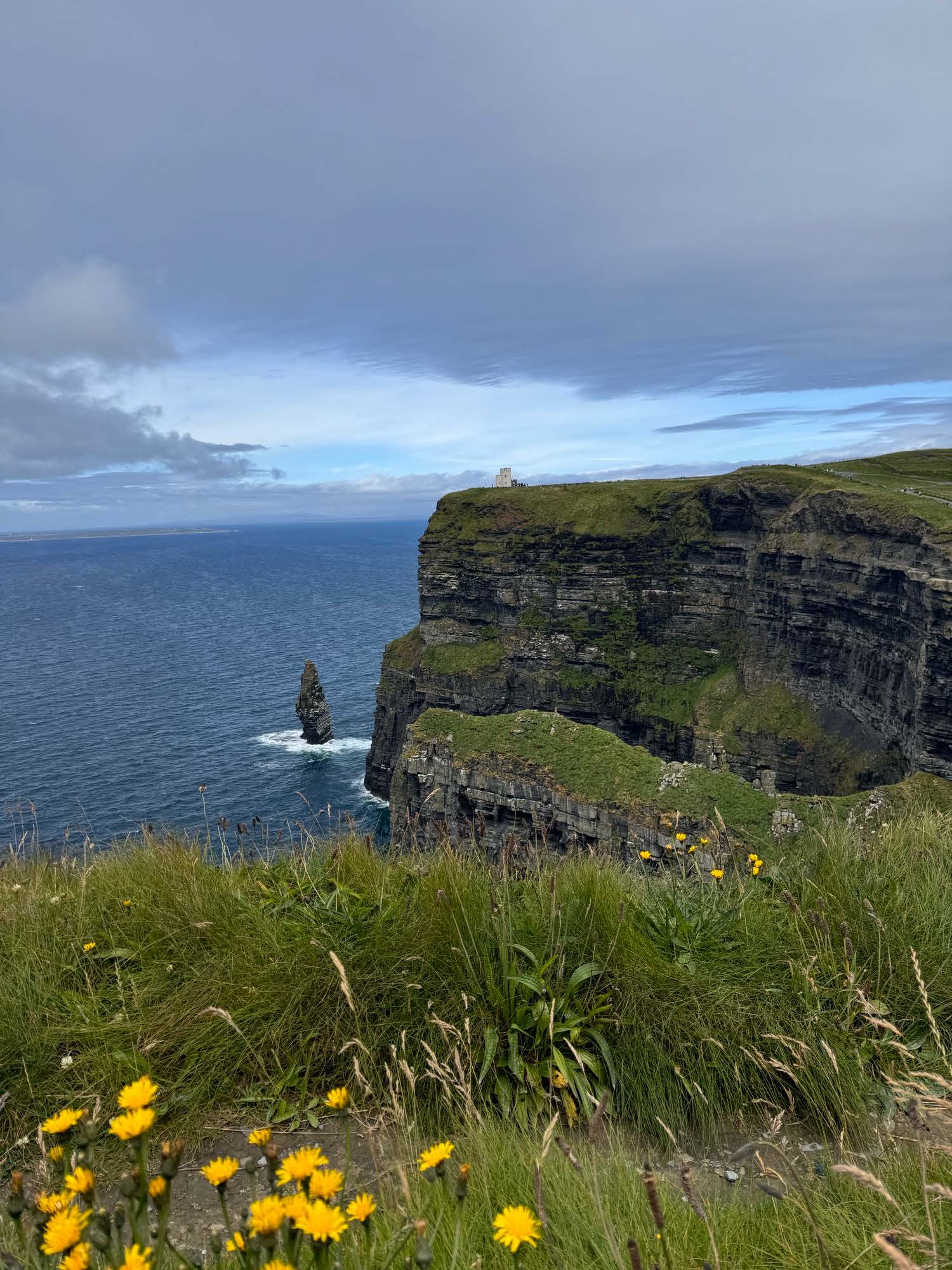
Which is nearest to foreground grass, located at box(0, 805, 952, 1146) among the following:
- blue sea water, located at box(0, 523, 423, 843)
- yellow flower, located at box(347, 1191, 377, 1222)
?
yellow flower, located at box(347, 1191, 377, 1222)

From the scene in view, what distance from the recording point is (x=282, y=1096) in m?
Result: 4.44

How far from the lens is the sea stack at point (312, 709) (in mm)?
72312

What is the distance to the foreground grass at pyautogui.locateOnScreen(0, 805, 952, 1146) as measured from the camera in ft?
14.3

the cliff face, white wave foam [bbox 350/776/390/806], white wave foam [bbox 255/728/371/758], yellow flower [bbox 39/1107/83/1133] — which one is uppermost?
yellow flower [bbox 39/1107/83/1133]

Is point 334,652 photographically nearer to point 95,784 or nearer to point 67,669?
point 67,669

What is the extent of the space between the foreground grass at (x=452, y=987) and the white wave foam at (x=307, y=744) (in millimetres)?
65962

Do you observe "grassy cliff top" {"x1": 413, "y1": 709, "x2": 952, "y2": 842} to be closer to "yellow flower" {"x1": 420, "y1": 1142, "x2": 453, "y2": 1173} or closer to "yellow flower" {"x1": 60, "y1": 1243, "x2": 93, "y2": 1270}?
"yellow flower" {"x1": 420, "y1": 1142, "x2": 453, "y2": 1173}

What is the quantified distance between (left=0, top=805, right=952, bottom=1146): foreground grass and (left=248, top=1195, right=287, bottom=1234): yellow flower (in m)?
1.99

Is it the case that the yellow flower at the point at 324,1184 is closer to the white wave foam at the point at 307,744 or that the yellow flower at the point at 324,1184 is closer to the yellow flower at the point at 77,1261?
Answer: the yellow flower at the point at 77,1261

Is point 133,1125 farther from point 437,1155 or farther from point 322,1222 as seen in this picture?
point 437,1155

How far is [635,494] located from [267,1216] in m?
72.7

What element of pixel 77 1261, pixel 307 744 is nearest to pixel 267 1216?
pixel 77 1261

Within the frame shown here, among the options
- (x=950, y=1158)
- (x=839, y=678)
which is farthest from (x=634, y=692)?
(x=950, y=1158)

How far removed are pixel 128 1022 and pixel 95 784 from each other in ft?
205
